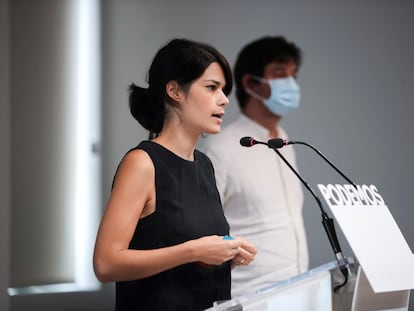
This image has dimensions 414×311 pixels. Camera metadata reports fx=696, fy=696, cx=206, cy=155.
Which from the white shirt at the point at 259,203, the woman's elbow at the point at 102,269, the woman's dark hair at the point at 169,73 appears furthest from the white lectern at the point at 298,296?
the white shirt at the point at 259,203

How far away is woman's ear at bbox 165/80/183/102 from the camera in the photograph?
1.78 metres

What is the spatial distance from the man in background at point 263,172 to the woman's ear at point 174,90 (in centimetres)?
127

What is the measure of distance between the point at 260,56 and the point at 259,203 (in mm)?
726

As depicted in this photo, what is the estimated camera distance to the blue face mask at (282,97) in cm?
334

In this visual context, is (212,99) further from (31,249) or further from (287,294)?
(31,249)

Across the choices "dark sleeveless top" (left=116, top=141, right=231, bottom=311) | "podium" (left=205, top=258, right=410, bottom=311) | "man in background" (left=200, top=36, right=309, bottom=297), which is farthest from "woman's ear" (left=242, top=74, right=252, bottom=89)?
"podium" (left=205, top=258, right=410, bottom=311)

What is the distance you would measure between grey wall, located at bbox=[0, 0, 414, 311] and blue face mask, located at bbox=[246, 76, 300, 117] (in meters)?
0.05

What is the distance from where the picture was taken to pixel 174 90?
179 cm

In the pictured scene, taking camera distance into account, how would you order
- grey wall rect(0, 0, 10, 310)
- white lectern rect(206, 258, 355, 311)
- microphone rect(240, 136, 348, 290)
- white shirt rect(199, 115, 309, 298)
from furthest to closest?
1. white shirt rect(199, 115, 309, 298)
2. grey wall rect(0, 0, 10, 310)
3. microphone rect(240, 136, 348, 290)
4. white lectern rect(206, 258, 355, 311)

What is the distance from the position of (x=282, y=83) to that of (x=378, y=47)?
0.58m

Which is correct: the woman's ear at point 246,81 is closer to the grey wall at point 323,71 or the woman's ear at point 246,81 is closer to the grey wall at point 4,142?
the grey wall at point 323,71

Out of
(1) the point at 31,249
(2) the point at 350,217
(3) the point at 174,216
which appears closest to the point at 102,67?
(1) the point at 31,249

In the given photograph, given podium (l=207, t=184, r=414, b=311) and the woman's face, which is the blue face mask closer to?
the woman's face

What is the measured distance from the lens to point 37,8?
3008 millimetres
